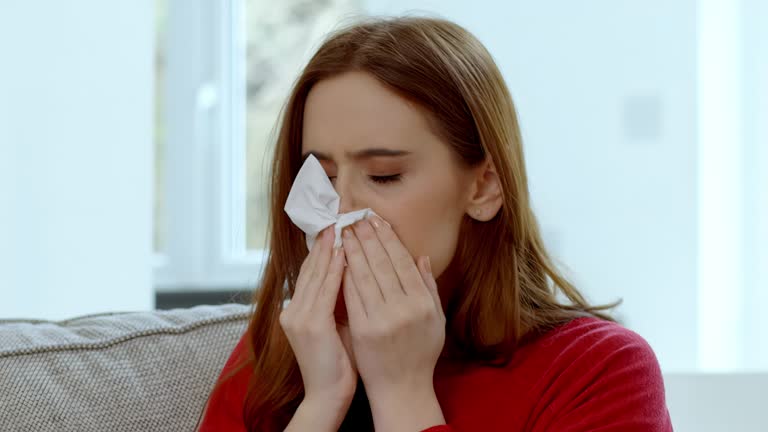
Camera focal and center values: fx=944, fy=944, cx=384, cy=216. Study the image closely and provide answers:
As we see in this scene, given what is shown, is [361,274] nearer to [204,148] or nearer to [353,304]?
[353,304]

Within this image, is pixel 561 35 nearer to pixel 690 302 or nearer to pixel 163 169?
pixel 690 302

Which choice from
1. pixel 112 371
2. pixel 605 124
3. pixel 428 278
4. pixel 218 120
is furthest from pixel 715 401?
pixel 218 120

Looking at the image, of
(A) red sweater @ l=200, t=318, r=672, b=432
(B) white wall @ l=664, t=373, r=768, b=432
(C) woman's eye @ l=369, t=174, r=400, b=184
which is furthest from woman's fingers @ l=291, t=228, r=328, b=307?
(B) white wall @ l=664, t=373, r=768, b=432

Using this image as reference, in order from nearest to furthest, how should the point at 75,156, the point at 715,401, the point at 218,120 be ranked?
the point at 715,401 < the point at 75,156 < the point at 218,120

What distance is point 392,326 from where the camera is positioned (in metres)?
1.24

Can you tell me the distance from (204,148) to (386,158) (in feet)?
8.92

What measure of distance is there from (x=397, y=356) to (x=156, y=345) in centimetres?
43

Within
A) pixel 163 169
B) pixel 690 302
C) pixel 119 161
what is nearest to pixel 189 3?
pixel 163 169

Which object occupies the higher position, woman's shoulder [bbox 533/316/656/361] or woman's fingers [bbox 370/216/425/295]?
woman's fingers [bbox 370/216/425/295]

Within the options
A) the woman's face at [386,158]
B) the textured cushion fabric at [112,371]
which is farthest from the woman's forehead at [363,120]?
the textured cushion fabric at [112,371]

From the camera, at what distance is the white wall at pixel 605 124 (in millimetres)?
3346

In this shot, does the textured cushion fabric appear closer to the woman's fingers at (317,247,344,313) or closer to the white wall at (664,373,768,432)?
the woman's fingers at (317,247,344,313)

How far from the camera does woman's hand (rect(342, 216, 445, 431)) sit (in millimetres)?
1235

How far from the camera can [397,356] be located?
1.25m
